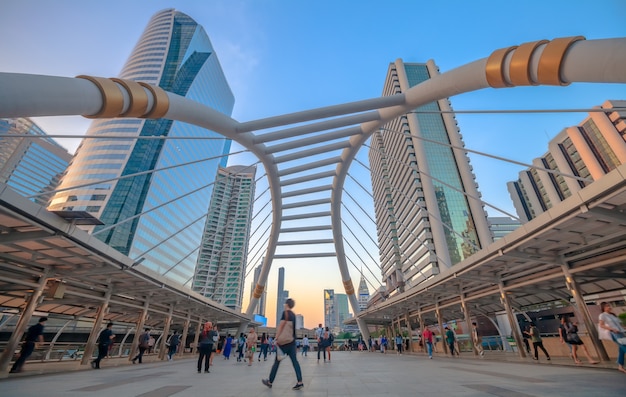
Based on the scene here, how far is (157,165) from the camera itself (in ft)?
229

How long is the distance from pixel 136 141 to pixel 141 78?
87.3 ft

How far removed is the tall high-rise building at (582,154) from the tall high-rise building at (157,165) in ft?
240

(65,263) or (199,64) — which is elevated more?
(199,64)

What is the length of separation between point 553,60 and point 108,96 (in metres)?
8.44

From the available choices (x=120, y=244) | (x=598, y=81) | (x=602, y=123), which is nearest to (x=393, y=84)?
(x=602, y=123)

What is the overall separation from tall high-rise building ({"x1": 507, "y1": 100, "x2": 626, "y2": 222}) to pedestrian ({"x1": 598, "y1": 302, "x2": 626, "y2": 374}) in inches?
1856

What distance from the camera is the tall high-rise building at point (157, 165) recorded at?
62.0 metres

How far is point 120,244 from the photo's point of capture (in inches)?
2375

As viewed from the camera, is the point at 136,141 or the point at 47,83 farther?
the point at 136,141

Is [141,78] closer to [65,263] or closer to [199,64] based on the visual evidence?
[199,64]

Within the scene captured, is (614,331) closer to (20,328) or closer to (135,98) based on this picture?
(135,98)

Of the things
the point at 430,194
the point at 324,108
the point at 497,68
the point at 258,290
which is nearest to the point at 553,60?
the point at 497,68

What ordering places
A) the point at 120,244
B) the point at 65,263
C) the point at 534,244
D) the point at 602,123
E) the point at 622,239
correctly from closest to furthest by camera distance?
the point at 622,239 → the point at 534,244 → the point at 65,263 → the point at 602,123 → the point at 120,244

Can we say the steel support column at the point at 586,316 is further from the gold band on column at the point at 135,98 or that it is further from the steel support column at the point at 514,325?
the gold band on column at the point at 135,98
